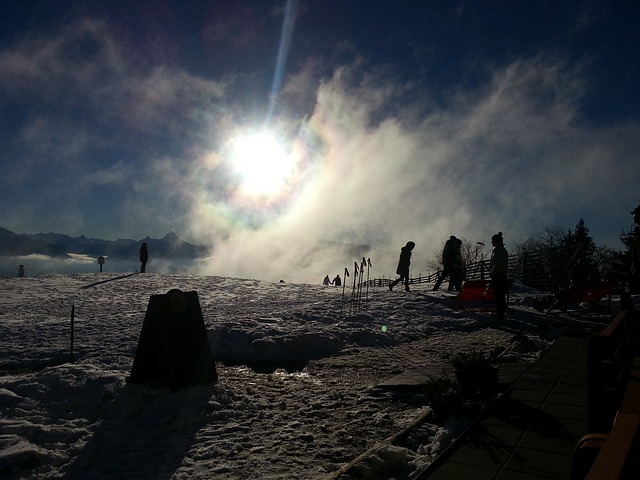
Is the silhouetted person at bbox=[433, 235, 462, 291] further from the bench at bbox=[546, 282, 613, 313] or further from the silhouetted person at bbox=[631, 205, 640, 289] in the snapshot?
the silhouetted person at bbox=[631, 205, 640, 289]

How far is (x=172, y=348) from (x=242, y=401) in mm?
1165

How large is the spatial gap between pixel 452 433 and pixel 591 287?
39.6 ft

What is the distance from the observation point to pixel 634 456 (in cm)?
125

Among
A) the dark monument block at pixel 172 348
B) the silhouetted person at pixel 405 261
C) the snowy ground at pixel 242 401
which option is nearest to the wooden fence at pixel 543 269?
the silhouetted person at pixel 405 261

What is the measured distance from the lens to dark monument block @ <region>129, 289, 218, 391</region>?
5.51 m

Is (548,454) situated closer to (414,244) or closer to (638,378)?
(638,378)

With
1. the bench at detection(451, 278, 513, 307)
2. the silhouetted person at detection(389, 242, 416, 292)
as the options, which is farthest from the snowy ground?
the silhouetted person at detection(389, 242, 416, 292)

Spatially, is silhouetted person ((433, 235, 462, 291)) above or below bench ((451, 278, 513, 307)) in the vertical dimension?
above

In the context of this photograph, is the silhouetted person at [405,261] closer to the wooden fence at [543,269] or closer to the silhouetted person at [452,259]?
the silhouetted person at [452,259]

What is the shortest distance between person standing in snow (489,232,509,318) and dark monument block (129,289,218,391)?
28.2 ft

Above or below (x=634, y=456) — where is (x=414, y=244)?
above

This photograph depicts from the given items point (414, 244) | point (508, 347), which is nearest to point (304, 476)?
point (508, 347)

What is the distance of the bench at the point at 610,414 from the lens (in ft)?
3.93

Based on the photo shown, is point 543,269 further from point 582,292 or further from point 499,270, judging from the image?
point 499,270
